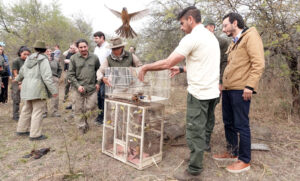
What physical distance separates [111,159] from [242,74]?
2.47 meters

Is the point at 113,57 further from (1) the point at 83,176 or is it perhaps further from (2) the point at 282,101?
(2) the point at 282,101

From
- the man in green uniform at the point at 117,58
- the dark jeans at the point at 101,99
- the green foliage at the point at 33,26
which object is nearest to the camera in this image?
the man in green uniform at the point at 117,58

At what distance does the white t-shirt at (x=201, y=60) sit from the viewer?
226 cm

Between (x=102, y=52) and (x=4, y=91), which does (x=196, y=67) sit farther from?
(x=4, y=91)

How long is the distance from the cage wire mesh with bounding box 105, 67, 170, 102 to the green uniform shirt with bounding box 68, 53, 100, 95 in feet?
4.43

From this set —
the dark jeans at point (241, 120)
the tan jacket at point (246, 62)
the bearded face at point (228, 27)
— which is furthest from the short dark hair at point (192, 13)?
the dark jeans at point (241, 120)

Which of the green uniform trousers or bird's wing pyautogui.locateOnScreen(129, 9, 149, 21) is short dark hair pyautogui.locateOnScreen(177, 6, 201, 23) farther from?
the green uniform trousers

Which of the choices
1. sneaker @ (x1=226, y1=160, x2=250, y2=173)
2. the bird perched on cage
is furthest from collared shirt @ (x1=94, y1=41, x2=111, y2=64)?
sneaker @ (x1=226, y1=160, x2=250, y2=173)

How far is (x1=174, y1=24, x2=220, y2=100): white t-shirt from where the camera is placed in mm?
2264

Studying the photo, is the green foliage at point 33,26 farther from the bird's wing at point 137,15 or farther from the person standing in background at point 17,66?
the bird's wing at point 137,15

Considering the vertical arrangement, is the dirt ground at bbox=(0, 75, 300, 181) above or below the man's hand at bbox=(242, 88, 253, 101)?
below

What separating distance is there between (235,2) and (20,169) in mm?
5399

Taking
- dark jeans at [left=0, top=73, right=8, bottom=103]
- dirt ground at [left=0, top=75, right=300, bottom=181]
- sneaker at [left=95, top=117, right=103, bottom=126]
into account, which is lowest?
dirt ground at [left=0, top=75, right=300, bottom=181]

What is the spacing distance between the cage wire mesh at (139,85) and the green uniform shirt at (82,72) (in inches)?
53.1
